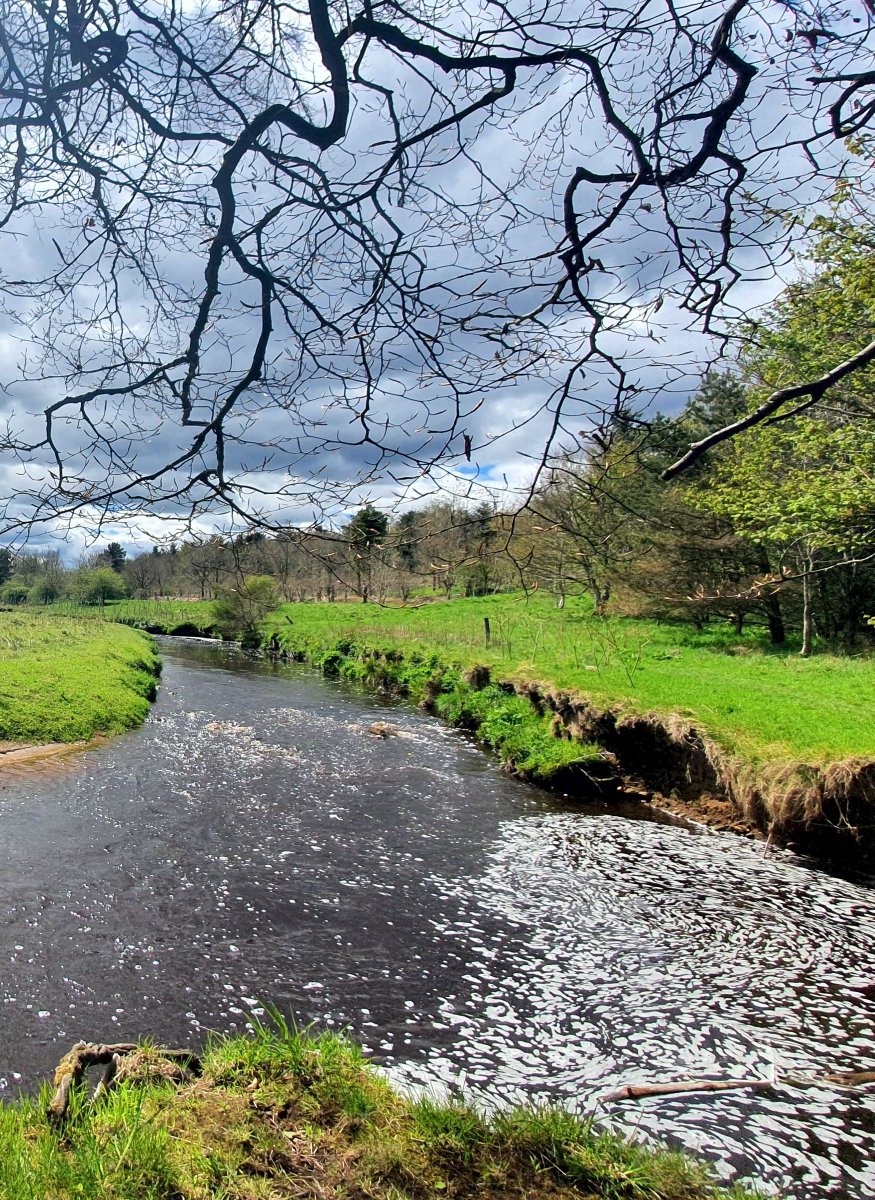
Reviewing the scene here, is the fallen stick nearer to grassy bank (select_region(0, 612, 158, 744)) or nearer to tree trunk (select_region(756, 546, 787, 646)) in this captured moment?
grassy bank (select_region(0, 612, 158, 744))

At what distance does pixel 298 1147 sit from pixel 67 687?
1823 cm

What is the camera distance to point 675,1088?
5.09 metres

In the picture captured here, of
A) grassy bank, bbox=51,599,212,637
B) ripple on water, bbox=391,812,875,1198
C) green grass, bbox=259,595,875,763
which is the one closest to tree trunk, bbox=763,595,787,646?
green grass, bbox=259,595,875,763

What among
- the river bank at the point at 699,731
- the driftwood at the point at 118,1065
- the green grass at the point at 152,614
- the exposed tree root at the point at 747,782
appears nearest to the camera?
the driftwood at the point at 118,1065

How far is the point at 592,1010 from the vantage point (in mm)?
6352

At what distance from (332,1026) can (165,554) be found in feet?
17.3

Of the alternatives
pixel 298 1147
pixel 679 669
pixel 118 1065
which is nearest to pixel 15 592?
pixel 679 669

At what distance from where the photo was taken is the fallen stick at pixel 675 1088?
16.5 ft

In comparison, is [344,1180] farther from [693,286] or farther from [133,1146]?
[693,286]

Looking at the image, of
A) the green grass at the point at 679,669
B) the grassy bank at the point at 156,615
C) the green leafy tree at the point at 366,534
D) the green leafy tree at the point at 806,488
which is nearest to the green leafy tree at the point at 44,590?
the grassy bank at the point at 156,615

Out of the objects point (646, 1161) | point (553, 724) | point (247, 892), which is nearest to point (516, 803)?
point (553, 724)

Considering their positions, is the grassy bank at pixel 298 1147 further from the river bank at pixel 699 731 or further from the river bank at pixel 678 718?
the river bank at pixel 699 731

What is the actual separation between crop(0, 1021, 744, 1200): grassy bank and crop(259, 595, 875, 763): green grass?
2.98 m

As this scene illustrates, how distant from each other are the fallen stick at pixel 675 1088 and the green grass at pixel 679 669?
372 cm
